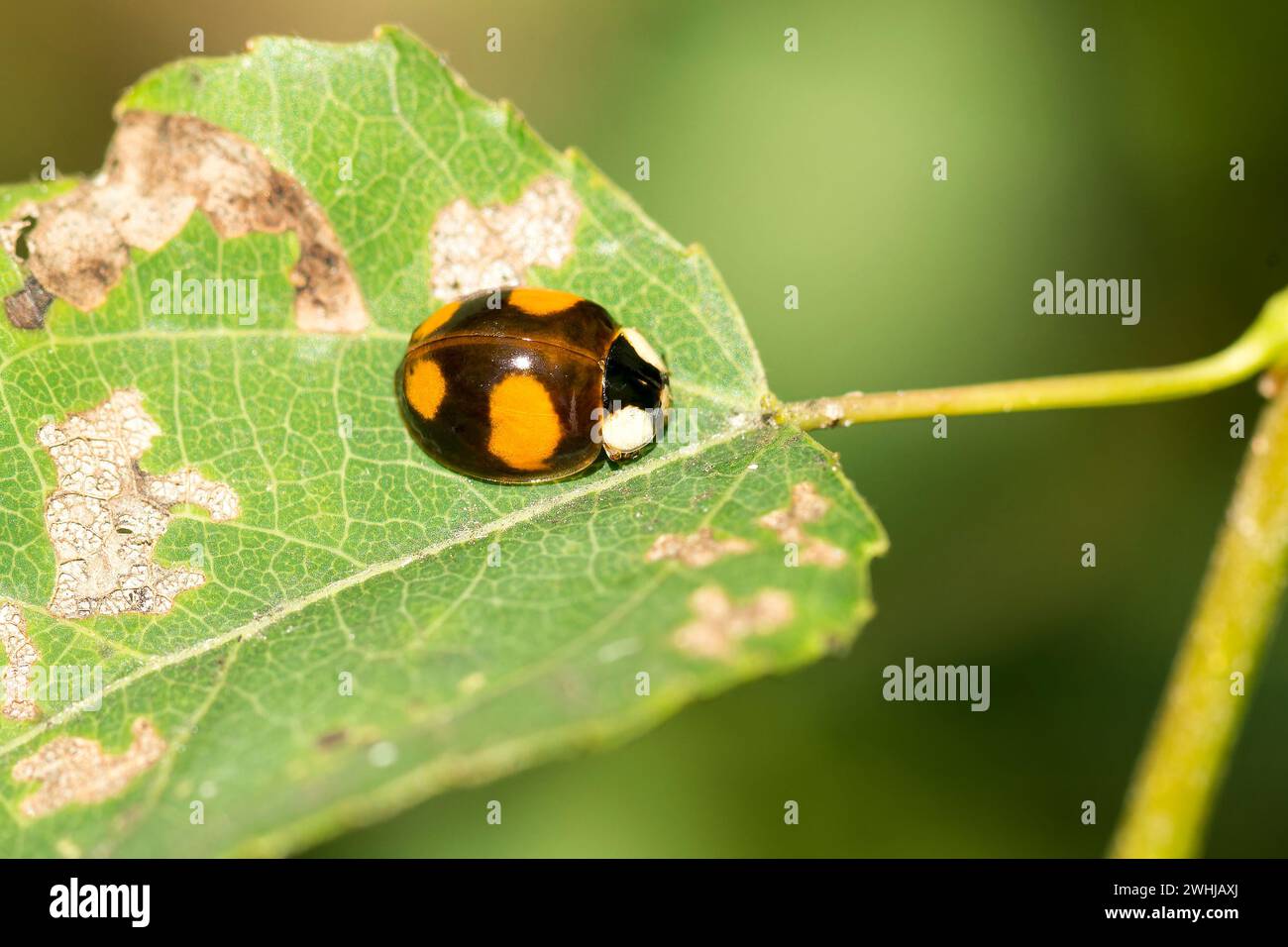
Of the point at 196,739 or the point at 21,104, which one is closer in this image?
the point at 196,739

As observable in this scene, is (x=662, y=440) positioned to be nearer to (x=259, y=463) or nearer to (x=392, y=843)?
(x=259, y=463)

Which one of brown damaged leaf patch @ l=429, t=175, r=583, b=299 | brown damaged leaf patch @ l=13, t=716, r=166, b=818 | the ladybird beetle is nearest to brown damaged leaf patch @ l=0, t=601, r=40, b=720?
brown damaged leaf patch @ l=13, t=716, r=166, b=818

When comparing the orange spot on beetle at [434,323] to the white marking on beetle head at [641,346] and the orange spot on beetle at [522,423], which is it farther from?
the white marking on beetle head at [641,346]

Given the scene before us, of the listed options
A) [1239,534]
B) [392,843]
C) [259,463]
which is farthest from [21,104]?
[1239,534]

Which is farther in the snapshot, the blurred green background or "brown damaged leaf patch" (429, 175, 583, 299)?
the blurred green background

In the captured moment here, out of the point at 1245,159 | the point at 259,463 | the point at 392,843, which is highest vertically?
the point at 1245,159

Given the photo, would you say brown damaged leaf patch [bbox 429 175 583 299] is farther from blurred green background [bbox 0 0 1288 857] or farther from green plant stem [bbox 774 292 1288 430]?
blurred green background [bbox 0 0 1288 857]
